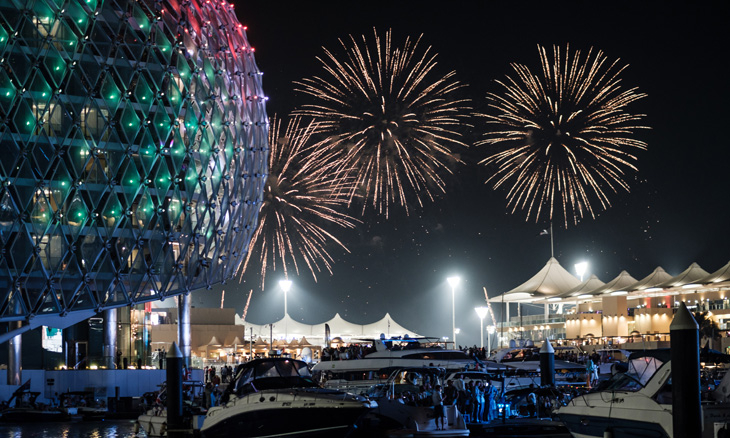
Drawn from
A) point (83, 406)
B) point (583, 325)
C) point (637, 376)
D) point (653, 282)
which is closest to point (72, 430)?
point (83, 406)

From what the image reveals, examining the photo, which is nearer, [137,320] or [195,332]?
[137,320]

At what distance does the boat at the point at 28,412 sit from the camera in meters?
44.5

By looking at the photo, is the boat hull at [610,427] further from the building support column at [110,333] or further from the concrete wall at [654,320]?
the concrete wall at [654,320]

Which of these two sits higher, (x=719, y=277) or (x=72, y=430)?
(x=719, y=277)

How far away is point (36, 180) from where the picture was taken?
39000 millimetres

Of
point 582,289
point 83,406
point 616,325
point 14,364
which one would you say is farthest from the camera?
point 582,289

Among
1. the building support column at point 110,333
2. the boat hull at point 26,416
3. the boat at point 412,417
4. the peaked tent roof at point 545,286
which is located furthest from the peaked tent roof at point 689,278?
the boat hull at point 26,416

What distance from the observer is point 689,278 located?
8681 centimetres

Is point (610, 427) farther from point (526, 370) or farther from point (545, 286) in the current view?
point (545, 286)

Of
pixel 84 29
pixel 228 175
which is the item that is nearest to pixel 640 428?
pixel 84 29

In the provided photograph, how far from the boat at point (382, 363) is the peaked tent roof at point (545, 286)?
63574mm

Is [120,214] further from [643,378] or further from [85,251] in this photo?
[643,378]

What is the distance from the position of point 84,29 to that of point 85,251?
10.6 metres

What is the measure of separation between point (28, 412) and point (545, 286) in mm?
75672
